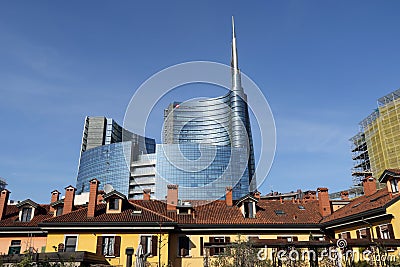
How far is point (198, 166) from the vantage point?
118 metres

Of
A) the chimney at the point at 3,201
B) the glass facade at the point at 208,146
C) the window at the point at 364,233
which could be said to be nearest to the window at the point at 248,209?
the window at the point at 364,233

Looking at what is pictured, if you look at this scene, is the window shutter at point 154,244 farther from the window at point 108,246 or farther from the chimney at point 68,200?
the chimney at point 68,200

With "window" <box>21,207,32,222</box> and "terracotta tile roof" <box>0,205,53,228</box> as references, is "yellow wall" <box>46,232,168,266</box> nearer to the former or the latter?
"terracotta tile roof" <box>0,205,53,228</box>

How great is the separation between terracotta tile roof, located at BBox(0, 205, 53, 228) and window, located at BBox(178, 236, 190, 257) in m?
9.81

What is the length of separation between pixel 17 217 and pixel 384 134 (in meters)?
38.5

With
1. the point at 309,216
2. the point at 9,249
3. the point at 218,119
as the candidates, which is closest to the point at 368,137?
the point at 309,216

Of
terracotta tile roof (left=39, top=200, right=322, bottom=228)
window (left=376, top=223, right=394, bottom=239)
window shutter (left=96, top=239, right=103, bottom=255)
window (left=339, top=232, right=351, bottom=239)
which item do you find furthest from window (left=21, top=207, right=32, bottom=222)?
window (left=376, top=223, right=394, bottom=239)

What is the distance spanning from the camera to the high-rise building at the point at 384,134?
1713 inches

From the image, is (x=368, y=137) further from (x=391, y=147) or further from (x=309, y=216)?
(x=309, y=216)

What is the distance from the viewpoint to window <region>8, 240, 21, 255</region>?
1024 inches

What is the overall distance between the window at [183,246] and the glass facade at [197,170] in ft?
272

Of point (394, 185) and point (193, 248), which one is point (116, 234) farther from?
point (394, 185)

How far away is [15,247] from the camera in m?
26.2

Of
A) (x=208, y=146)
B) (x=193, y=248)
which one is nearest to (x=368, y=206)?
(x=193, y=248)
